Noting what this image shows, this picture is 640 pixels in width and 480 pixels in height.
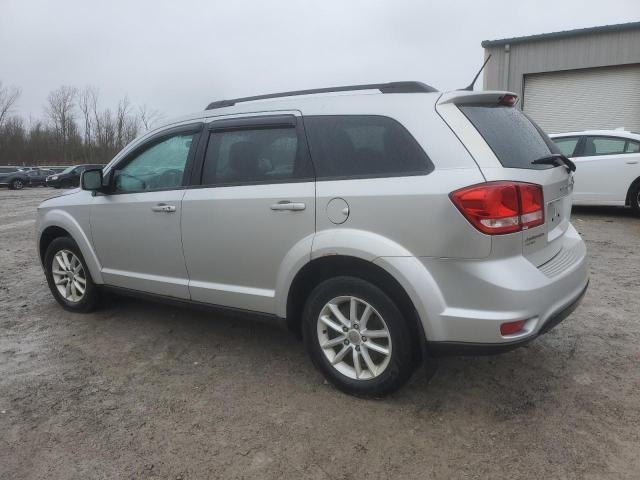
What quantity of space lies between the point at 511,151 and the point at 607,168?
777cm

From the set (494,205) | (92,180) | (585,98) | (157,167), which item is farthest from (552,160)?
(585,98)

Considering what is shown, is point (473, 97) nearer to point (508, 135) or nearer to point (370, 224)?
point (508, 135)

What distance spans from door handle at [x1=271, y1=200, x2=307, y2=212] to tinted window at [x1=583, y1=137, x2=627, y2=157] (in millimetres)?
8349

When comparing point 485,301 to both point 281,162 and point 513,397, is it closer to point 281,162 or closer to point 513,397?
point 513,397

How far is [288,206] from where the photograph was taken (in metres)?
3.11

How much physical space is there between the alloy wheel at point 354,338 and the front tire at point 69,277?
8.18ft

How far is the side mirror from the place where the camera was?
4207mm

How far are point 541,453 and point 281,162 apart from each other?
6.92ft

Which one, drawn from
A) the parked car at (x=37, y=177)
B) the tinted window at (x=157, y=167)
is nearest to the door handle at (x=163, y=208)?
the tinted window at (x=157, y=167)

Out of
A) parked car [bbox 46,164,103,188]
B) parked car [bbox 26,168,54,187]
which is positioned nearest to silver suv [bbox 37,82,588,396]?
parked car [bbox 46,164,103,188]

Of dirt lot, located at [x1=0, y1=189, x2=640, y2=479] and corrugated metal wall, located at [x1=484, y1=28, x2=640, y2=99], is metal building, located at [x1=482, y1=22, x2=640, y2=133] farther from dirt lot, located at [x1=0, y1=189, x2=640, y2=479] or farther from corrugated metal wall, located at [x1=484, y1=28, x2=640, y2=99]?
dirt lot, located at [x1=0, y1=189, x2=640, y2=479]

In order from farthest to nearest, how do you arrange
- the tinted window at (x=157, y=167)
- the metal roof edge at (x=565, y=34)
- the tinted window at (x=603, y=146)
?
the metal roof edge at (x=565, y=34) → the tinted window at (x=603, y=146) → the tinted window at (x=157, y=167)

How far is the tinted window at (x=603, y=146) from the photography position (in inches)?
371

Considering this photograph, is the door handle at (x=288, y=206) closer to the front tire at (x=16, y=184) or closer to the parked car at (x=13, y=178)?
the parked car at (x=13, y=178)
